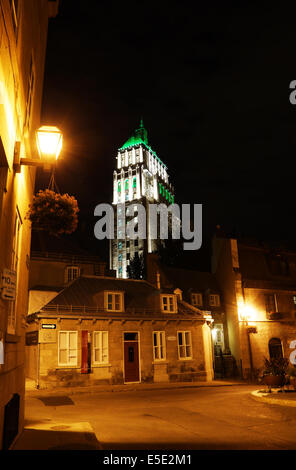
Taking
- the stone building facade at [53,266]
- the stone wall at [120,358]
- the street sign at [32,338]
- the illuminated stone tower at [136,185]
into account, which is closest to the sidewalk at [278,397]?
the stone wall at [120,358]

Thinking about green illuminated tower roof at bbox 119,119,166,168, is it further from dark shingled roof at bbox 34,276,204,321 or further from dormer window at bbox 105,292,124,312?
dormer window at bbox 105,292,124,312

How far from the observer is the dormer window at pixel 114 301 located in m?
Answer: 23.8

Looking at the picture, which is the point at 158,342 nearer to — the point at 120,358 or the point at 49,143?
the point at 120,358

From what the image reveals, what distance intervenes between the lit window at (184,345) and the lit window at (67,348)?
24.9 ft

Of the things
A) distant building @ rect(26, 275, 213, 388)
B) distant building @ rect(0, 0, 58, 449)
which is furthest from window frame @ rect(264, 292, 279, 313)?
distant building @ rect(0, 0, 58, 449)

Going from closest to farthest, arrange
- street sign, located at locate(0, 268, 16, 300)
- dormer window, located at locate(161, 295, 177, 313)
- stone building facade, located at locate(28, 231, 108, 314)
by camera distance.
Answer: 1. street sign, located at locate(0, 268, 16, 300)
2. dormer window, located at locate(161, 295, 177, 313)
3. stone building facade, located at locate(28, 231, 108, 314)

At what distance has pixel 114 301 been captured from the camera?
24156 mm

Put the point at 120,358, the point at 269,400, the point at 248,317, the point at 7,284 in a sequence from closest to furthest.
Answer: the point at 7,284
the point at 269,400
the point at 120,358
the point at 248,317

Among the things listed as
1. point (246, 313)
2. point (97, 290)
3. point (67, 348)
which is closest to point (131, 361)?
point (67, 348)

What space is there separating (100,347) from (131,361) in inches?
91.3

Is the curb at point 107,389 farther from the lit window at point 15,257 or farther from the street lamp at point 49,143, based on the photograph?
the street lamp at point 49,143

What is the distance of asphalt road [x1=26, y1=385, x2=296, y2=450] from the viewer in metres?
7.83

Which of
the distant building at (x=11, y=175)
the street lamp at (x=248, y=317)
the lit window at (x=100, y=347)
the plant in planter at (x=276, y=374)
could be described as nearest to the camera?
the distant building at (x=11, y=175)
